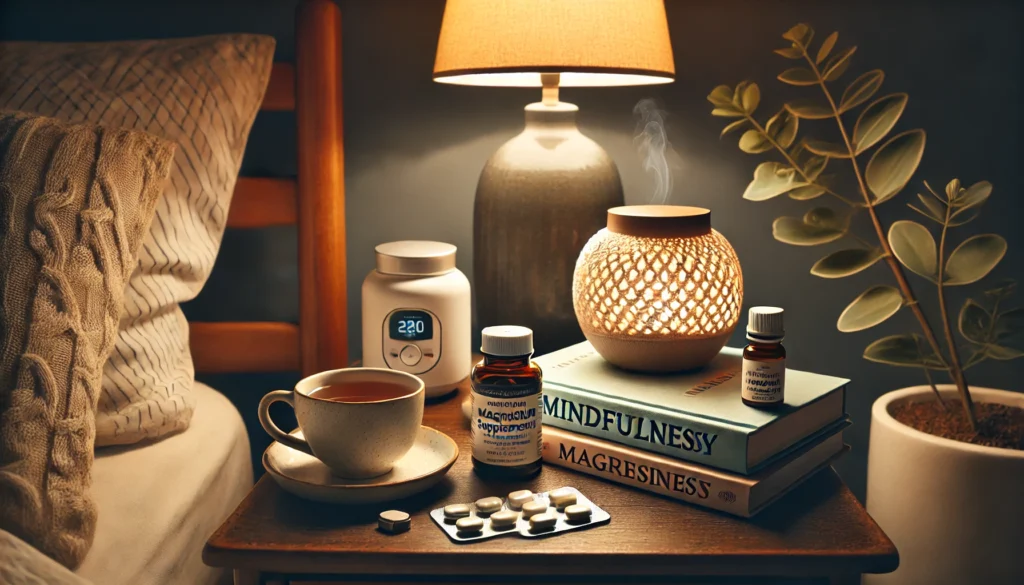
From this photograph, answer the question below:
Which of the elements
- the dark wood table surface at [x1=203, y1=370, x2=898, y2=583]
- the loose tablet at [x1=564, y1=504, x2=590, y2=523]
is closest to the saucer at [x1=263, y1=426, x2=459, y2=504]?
the dark wood table surface at [x1=203, y1=370, x2=898, y2=583]

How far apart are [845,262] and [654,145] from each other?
0.37 meters

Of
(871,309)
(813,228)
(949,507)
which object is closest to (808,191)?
(813,228)

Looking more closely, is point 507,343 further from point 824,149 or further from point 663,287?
point 824,149

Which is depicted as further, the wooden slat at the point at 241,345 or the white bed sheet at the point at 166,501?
the wooden slat at the point at 241,345

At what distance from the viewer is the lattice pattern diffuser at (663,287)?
2.71ft

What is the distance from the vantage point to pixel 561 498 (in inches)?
28.4

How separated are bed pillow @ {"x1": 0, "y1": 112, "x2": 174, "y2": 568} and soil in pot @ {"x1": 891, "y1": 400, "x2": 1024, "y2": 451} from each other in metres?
0.85

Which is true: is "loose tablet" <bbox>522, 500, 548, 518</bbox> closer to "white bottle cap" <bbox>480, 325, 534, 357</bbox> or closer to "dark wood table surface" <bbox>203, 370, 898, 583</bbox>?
"dark wood table surface" <bbox>203, 370, 898, 583</bbox>

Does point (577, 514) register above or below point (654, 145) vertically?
below

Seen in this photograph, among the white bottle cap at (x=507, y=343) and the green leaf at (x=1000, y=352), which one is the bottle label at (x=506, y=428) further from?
the green leaf at (x=1000, y=352)

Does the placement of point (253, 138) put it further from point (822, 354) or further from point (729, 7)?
point (822, 354)

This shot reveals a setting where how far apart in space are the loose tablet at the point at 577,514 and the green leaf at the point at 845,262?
1.40ft

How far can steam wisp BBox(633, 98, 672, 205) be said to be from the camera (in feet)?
4.05

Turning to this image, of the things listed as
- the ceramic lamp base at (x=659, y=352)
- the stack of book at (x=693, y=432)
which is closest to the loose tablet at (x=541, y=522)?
the stack of book at (x=693, y=432)
